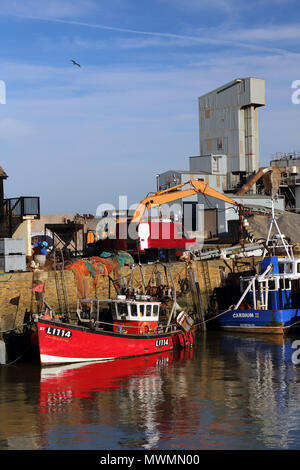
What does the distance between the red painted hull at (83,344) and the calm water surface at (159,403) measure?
1.62 ft

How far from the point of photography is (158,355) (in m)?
30.2

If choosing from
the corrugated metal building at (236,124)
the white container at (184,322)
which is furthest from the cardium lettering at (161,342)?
the corrugated metal building at (236,124)

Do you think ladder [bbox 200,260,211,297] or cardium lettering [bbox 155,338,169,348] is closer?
cardium lettering [bbox 155,338,169,348]

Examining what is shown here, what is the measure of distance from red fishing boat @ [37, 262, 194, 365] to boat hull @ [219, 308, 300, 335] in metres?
4.14

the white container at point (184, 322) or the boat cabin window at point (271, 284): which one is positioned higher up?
the boat cabin window at point (271, 284)

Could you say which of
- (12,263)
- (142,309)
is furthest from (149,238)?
(142,309)

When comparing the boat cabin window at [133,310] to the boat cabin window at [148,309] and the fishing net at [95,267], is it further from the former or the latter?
the fishing net at [95,267]

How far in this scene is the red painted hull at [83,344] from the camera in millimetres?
26781

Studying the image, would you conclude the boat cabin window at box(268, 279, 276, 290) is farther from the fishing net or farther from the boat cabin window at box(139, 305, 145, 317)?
the boat cabin window at box(139, 305, 145, 317)

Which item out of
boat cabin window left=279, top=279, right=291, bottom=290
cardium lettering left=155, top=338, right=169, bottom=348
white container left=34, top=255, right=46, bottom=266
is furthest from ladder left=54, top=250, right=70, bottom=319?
boat cabin window left=279, top=279, right=291, bottom=290

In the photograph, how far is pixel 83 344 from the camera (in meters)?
27.5

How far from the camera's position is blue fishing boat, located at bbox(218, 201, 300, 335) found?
35.3 meters

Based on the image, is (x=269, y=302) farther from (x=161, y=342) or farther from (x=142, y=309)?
(x=142, y=309)
